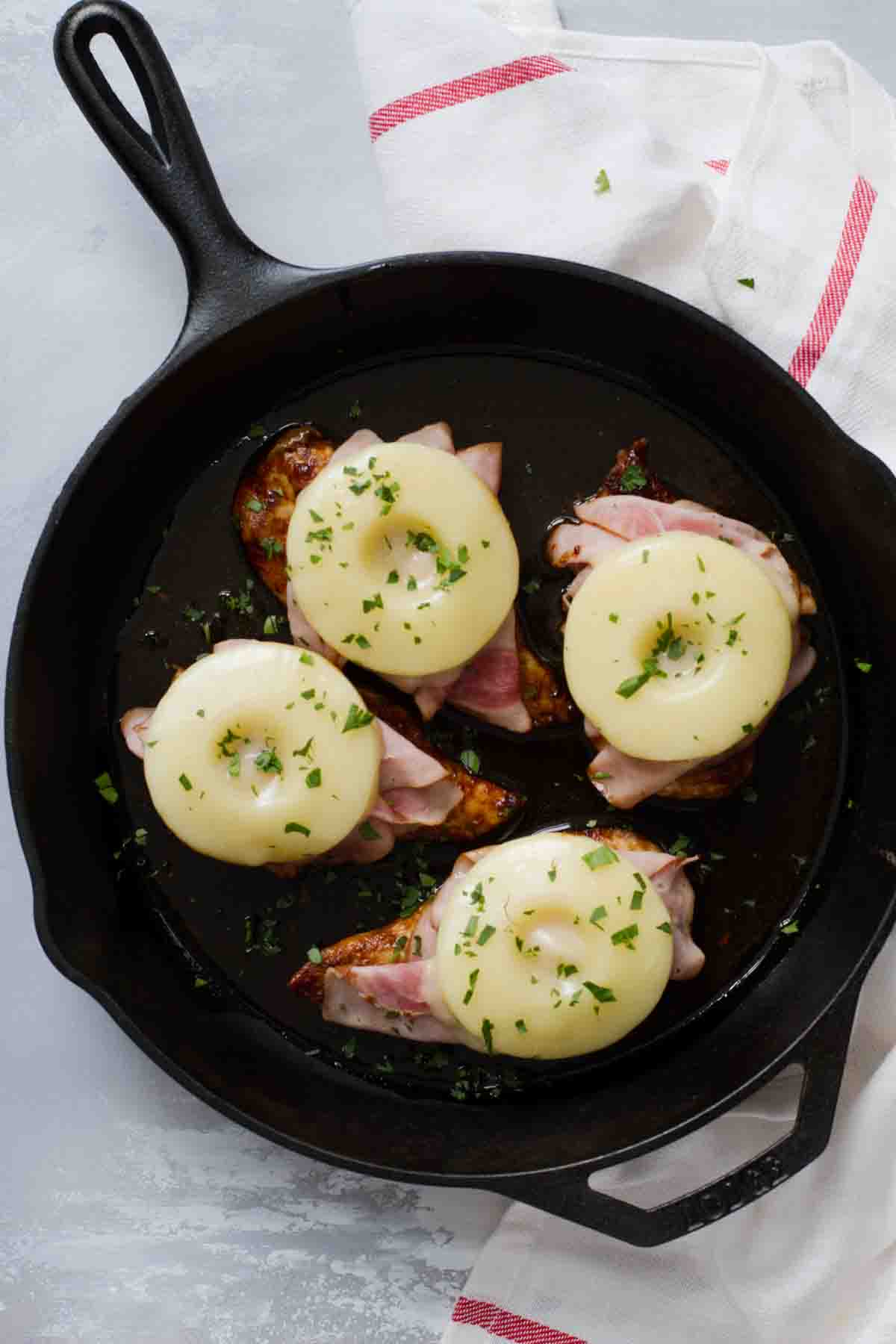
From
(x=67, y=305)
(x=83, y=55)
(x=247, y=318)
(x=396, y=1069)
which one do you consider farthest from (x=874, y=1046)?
(x=83, y=55)

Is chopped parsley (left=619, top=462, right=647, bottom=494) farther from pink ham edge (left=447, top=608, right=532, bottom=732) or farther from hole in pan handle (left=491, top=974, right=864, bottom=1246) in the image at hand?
hole in pan handle (left=491, top=974, right=864, bottom=1246)

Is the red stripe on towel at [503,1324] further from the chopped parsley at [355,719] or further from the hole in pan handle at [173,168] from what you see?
the hole in pan handle at [173,168]

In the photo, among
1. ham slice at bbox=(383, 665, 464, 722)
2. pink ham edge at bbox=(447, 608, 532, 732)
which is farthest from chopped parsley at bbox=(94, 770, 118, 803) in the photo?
pink ham edge at bbox=(447, 608, 532, 732)

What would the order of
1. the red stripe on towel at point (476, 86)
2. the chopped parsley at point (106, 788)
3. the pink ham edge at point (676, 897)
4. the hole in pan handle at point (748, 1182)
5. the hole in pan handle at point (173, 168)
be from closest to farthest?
1. the hole in pan handle at point (748, 1182)
2. the hole in pan handle at point (173, 168)
3. the pink ham edge at point (676, 897)
4. the red stripe on towel at point (476, 86)
5. the chopped parsley at point (106, 788)

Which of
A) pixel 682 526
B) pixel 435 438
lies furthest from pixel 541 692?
pixel 435 438

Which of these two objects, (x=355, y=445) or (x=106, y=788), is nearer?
(x=355, y=445)

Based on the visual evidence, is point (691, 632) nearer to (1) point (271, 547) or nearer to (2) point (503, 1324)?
(1) point (271, 547)

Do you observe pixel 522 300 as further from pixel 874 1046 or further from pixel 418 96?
pixel 874 1046

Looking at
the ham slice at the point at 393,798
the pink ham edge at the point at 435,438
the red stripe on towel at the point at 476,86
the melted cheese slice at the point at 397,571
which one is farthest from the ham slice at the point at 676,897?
the red stripe on towel at the point at 476,86
